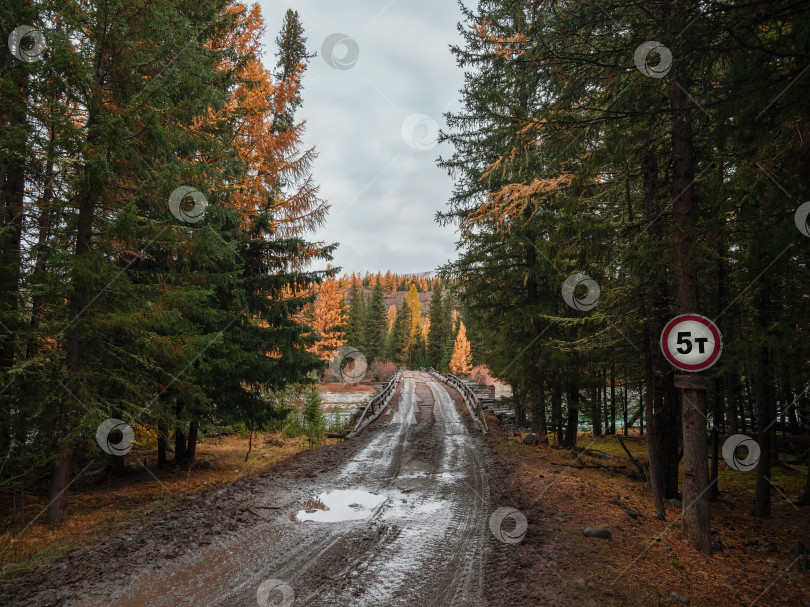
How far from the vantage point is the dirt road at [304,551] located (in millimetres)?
4758

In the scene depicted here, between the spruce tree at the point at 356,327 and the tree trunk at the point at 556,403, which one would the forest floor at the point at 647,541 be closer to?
the tree trunk at the point at 556,403

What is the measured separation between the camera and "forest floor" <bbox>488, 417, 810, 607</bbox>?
206 inches

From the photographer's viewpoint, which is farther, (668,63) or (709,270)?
(709,270)

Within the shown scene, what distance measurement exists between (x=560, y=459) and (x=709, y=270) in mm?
6804

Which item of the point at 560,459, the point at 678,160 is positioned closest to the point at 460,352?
the point at 560,459

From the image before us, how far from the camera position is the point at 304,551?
6.00m

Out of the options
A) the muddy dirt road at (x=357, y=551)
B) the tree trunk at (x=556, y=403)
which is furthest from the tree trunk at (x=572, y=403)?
the muddy dirt road at (x=357, y=551)

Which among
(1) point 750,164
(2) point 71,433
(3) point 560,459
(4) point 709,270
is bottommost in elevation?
(3) point 560,459

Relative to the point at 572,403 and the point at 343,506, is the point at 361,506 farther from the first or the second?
the point at 572,403

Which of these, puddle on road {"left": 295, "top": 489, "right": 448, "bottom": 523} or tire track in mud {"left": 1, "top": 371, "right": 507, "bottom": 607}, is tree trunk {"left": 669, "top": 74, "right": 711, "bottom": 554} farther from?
puddle on road {"left": 295, "top": 489, "right": 448, "bottom": 523}

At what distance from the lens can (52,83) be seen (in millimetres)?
6750

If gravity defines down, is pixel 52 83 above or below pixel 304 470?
above

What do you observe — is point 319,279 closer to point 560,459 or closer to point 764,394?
point 560,459

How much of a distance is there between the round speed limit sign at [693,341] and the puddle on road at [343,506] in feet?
19.9
